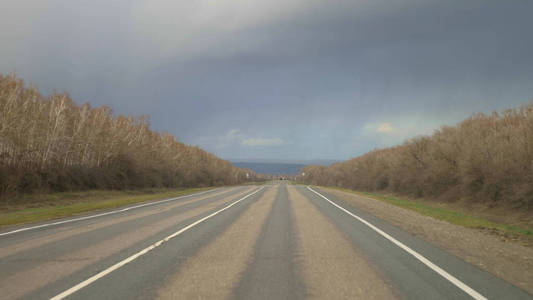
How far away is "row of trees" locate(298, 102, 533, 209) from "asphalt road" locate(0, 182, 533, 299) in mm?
14504

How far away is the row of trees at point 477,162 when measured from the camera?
66.2 ft

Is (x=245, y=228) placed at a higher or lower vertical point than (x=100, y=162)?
lower

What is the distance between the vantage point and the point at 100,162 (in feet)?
126

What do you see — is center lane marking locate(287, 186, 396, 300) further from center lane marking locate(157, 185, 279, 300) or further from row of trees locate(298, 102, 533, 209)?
row of trees locate(298, 102, 533, 209)

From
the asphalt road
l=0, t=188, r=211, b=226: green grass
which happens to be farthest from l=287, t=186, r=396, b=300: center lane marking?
l=0, t=188, r=211, b=226: green grass

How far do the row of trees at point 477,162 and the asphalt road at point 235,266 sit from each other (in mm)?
14504

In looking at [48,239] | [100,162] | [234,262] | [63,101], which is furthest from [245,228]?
[100,162]

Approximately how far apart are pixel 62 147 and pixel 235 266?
28869mm

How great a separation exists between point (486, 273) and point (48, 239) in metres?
9.82

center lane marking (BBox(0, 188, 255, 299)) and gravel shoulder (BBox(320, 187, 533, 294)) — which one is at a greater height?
gravel shoulder (BBox(320, 187, 533, 294))

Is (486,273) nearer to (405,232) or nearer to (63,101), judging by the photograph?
(405,232)

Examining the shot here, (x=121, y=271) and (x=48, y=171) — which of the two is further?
(x=48, y=171)

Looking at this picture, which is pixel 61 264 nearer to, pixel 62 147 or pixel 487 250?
pixel 487 250

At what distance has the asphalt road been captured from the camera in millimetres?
5012
